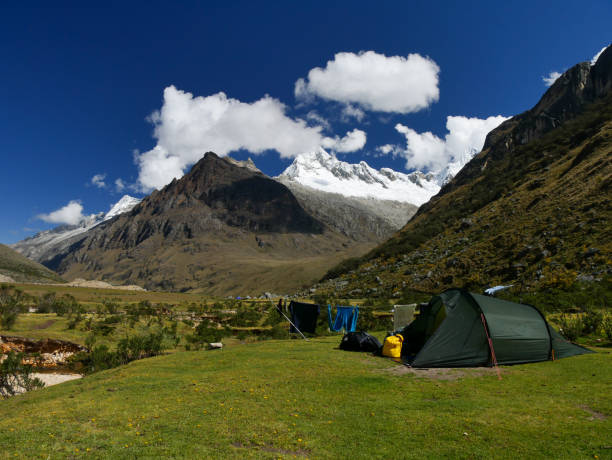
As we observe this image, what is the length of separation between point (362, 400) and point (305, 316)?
14.6 metres

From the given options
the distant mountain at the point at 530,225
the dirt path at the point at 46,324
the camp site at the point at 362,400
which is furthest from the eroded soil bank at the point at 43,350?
the distant mountain at the point at 530,225

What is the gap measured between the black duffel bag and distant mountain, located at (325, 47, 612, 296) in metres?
16.8

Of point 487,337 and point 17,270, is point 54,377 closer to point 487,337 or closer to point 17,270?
point 487,337

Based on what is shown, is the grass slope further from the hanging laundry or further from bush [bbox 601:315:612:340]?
the hanging laundry

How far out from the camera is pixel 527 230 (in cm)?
3641

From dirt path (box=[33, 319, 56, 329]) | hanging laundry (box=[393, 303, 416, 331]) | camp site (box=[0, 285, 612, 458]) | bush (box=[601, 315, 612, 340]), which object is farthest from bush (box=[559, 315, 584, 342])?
dirt path (box=[33, 319, 56, 329])

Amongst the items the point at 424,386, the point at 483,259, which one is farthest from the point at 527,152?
the point at 424,386

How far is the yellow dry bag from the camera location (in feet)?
48.2

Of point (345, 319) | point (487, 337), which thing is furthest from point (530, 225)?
point (487, 337)

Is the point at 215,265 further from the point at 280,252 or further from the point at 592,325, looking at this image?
the point at 592,325

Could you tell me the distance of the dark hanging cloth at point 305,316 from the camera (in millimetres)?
23438

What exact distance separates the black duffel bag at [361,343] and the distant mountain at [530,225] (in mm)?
16782

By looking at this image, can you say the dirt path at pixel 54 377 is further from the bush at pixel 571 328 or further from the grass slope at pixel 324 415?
the bush at pixel 571 328

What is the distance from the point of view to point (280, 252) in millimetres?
198125
